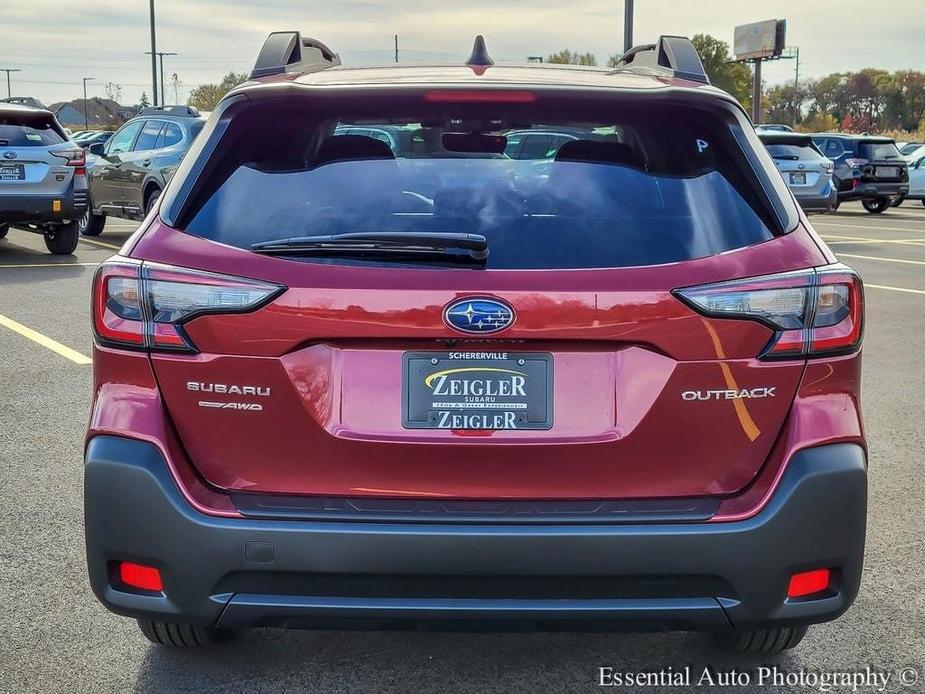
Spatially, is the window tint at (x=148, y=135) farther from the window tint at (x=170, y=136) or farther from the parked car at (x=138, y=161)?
the window tint at (x=170, y=136)

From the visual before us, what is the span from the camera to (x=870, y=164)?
2736 cm

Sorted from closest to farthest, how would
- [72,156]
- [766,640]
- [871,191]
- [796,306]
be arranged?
1. [796,306]
2. [766,640]
3. [72,156]
4. [871,191]

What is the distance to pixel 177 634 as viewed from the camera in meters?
3.31

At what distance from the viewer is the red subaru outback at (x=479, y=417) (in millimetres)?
2641

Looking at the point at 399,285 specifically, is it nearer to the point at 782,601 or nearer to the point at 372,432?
the point at 372,432

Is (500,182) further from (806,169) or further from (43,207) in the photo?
(806,169)

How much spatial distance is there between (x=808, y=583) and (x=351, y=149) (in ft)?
5.07

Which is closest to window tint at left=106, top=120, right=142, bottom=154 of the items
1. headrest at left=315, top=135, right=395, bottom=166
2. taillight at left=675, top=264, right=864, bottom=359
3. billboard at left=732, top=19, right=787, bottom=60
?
headrest at left=315, top=135, right=395, bottom=166

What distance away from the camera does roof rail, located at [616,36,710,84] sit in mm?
3491

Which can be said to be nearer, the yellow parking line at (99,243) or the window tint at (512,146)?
the window tint at (512,146)

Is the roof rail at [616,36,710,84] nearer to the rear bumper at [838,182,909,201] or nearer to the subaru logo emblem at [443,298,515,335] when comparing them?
the subaru logo emblem at [443,298,515,335]

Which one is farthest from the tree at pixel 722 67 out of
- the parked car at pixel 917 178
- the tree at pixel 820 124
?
the parked car at pixel 917 178

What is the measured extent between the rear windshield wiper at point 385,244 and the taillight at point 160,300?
0.34ft

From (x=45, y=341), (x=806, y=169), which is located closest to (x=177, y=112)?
(x=45, y=341)
